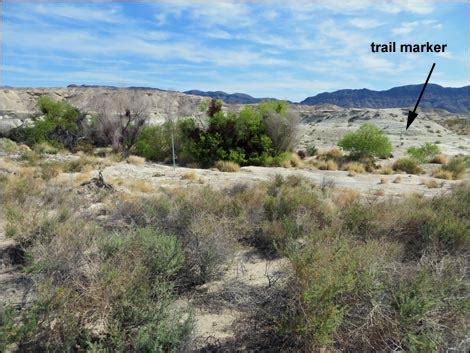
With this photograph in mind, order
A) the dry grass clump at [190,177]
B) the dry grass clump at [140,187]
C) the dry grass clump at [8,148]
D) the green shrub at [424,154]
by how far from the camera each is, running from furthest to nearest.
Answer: the green shrub at [424,154] → the dry grass clump at [8,148] → the dry grass clump at [190,177] → the dry grass clump at [140,187]

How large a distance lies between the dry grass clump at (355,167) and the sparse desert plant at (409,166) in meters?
1.97

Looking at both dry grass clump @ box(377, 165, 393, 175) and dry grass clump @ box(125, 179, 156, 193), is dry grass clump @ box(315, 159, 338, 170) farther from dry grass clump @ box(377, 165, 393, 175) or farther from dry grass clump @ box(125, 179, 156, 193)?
dry grass clump @ box(125, 179, 156, 193)

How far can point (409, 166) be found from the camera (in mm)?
21391

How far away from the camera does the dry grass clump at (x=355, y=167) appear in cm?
2084

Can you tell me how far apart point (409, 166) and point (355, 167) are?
2928 millimetres

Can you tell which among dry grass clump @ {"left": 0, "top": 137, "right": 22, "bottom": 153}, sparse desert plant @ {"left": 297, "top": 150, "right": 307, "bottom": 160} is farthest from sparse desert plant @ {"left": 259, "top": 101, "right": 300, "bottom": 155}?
dry grass clump @ {"left": 0, "top": 137, "right": 22, "bottom": 153}

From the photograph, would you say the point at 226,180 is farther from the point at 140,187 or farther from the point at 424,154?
the point at 424,154

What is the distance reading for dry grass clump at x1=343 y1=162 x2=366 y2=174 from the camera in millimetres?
20844

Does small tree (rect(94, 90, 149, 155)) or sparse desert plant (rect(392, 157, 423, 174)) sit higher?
small tree (rect(94, 90, 149, 155))

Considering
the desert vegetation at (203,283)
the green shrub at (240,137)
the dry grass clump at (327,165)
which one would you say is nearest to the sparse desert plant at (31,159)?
the green shrub at (240,137)

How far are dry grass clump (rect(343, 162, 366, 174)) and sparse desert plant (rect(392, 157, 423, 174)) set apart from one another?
6.47 ft

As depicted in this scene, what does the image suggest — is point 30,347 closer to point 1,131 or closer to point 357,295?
point 357,295

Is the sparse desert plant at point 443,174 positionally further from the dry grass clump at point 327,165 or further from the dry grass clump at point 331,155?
the dry grass clump at point 331,155

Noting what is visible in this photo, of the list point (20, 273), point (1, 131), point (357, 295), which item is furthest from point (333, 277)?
point (1, 131)
